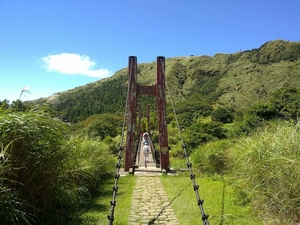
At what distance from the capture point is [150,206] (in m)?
3.91

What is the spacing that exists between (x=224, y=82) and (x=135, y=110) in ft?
150

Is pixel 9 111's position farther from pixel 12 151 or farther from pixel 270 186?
pixel 270 186

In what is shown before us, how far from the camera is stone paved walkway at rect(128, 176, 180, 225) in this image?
329cm

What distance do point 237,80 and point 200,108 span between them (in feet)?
79.9

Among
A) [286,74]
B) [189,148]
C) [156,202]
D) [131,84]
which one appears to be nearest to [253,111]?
[189,148]

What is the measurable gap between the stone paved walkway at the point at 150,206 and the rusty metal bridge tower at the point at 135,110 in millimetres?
1201

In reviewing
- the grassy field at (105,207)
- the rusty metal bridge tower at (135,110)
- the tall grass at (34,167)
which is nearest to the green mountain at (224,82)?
the rusty metal bridge tower at (135,110)

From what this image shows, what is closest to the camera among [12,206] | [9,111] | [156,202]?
[12,206]

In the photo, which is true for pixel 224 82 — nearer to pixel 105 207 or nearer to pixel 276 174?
pixel 105 207

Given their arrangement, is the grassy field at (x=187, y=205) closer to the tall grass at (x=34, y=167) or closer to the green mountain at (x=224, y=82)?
the tall grass at (x=34, y=167)

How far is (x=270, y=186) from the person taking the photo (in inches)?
118

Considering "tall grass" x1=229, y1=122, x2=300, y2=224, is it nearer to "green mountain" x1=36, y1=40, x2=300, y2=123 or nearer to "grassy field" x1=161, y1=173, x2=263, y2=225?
"grassy field" x1=161, y1=173, x2=263, y2=225

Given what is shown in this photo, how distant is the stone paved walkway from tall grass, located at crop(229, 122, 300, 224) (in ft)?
3.23

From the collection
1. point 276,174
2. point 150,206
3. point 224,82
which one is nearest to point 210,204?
point 150,206
